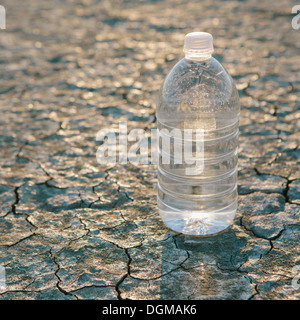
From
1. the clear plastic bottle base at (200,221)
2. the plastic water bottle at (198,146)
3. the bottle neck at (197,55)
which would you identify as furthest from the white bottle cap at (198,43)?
the clear plastic bottle base at (200,221)

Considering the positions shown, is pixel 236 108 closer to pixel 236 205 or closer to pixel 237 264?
pixel 236 205

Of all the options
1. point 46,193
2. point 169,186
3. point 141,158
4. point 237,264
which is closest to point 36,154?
point 46,193

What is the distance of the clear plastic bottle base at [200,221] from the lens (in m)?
2.74

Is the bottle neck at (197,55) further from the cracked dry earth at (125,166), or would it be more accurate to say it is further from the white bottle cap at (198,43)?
the cracked dry earth at (125,166)

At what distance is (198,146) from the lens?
9.52ft

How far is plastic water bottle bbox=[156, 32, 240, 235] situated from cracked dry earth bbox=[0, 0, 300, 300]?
125 millimetres

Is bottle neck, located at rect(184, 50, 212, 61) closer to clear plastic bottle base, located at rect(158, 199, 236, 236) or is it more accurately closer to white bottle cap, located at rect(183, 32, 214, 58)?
white bottle cap, located at rect(183, 32, 214, 58)

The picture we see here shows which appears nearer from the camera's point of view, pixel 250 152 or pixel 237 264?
pixel 237 264

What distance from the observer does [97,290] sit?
94.3 inches

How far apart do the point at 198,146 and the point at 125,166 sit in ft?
2.58

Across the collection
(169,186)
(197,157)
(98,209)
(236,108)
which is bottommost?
(98,209)

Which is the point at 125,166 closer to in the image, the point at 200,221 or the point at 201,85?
the point at 200,221

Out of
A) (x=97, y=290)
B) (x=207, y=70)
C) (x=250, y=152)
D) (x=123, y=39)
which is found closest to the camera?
(x=97, y=290)

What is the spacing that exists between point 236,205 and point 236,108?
1.90ft
